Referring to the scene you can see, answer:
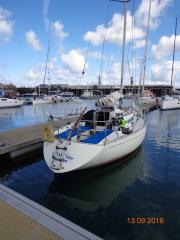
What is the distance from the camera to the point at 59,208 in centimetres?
650

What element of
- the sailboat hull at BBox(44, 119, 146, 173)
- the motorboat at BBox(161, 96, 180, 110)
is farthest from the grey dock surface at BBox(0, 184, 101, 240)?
the motorboat at BBox(161, 96, 180, 110)

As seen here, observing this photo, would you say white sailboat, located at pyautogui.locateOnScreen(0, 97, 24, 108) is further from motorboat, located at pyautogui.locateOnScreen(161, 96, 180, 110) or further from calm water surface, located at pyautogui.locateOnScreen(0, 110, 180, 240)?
calm water surface, located at pyautogui.locateOnScreen(0, 110, 180, 240)

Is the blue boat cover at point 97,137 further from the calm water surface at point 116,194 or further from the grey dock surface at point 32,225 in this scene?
the grey dock surface at point 32,225

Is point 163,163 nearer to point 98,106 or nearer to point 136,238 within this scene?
point 98,106

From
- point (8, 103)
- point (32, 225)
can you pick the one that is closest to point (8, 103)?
point (8, 103)

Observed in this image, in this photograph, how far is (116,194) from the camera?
7285mm

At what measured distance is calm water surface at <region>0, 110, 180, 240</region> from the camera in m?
5.55

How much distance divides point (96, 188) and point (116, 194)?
0.75 meters

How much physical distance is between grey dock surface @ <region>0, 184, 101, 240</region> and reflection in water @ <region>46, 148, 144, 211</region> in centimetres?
231

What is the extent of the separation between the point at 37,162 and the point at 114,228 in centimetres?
585

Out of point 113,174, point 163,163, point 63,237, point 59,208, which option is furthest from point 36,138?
point 63,237

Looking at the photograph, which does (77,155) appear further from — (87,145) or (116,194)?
(116,194)
